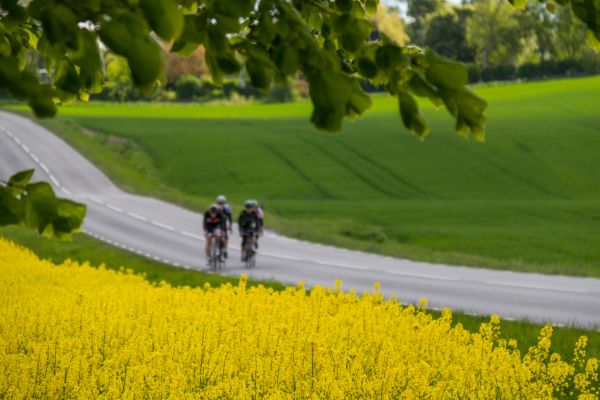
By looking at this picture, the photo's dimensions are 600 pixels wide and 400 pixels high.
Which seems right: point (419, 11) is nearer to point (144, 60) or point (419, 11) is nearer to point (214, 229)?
point (214, 229)

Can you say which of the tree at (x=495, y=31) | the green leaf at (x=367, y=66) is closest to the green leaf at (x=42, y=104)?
the green leaf at (x=367, y=66)

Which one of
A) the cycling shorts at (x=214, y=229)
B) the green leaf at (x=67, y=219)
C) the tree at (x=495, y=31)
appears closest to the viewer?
the green leaf at (x=67, y=219)

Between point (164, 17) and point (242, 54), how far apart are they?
125cm

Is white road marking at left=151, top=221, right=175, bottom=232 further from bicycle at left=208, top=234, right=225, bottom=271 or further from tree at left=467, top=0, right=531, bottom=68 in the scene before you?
tree at left=467, top=0, right=531, bottom=68

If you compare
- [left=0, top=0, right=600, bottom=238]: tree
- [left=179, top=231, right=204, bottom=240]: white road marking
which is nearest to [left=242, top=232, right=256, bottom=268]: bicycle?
[left=179, top=231, right=204, bottom=240]: white road marking

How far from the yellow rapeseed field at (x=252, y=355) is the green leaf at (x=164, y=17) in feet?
12.9

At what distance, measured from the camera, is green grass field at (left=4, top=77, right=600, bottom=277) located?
1358 inches

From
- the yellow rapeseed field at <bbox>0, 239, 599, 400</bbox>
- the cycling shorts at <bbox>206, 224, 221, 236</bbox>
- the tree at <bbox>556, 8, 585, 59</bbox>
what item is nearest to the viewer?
the yellow rapeseed field at <bbox>0, 239, 599, 400</bbox>

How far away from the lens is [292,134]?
228 ft

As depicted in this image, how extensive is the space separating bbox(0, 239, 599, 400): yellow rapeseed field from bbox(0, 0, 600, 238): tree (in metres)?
3.07

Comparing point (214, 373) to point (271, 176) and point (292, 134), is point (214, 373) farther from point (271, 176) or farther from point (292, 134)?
point (292, 134)

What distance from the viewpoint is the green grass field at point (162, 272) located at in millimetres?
12039

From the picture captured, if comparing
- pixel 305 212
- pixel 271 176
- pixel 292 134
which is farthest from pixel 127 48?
pixel 292 134

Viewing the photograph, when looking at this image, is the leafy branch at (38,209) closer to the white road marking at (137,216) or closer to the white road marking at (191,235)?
the white road marking at (191,235)
